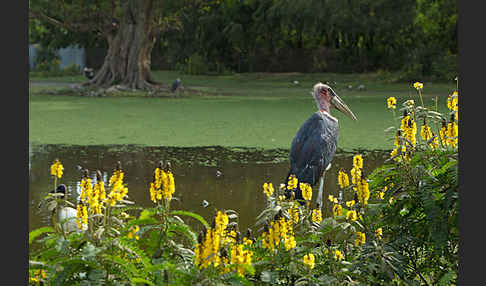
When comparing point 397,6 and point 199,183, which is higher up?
point 397,6

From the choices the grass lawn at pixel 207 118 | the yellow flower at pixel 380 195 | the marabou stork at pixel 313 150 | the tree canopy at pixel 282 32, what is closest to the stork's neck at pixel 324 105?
the marabou stork at pixel 313 150

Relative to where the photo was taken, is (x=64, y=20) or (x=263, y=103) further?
(x=64, y=20)

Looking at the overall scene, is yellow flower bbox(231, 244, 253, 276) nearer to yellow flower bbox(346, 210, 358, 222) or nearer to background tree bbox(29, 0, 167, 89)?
yellow flower bbox(346, 210, 358, 222)

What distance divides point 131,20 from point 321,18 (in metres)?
6.43

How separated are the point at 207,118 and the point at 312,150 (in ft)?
21.6

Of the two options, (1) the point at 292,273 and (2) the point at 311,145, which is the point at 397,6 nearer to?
(2) the point at 311,145

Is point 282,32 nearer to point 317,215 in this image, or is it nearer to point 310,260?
point 317,215

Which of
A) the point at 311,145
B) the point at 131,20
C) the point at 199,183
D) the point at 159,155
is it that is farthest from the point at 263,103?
the point at 311,145

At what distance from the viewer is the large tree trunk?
1717 cm

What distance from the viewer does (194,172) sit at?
20.9 feet

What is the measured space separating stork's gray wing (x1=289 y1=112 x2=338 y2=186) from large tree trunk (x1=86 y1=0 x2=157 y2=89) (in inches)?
498

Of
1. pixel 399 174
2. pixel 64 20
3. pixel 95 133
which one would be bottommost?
pixel 95 133

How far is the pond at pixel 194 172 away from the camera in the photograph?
504cm

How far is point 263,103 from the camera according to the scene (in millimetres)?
14234
